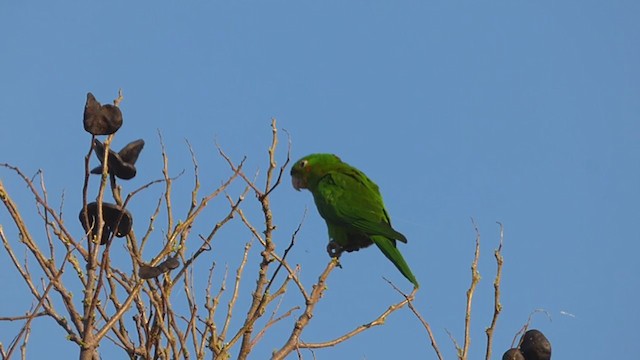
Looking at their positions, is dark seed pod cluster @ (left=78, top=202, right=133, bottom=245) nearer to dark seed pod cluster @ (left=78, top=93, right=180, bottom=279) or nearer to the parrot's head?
dark seed pod cluster @ (left=78, top=93, right=180, bottom=279)

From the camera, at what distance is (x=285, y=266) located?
4141mm

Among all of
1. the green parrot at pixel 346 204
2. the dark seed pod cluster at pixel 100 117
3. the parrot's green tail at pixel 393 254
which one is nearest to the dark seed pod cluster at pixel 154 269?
the dark seed pod cluster at pixel 100 117

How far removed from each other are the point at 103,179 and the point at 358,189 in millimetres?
2970

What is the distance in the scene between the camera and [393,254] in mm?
5414

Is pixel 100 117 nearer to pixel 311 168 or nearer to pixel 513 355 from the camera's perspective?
pixel 513 355

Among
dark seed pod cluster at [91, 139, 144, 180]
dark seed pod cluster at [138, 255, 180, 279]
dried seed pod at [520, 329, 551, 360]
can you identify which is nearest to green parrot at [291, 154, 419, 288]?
dried seed pod at [520, 329, 551, 360]

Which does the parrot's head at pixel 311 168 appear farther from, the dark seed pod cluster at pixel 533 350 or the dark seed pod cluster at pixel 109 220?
the dark seed pod cluster at pixel 109 220

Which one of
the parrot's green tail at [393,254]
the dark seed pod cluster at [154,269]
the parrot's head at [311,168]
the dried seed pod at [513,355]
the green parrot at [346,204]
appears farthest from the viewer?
the parrot's head at [311,168]

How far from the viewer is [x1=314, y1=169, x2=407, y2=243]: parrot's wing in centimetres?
569

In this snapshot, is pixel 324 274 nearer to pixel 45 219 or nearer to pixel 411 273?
pixel 411 273

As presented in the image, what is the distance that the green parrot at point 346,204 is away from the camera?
5617 millimetres

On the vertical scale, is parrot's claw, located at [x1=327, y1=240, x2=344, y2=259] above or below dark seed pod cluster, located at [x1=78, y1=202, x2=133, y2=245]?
above

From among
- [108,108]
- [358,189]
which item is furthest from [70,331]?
[358,189]

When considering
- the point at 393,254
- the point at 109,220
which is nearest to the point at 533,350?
the point at 393,254
